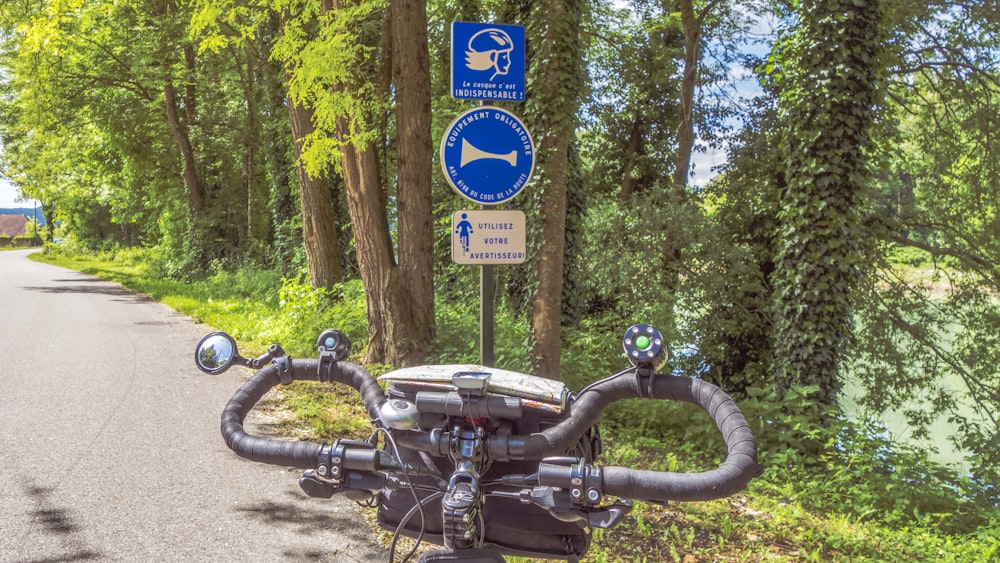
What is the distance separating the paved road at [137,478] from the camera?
185 inches

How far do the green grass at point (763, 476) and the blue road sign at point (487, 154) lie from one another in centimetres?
245

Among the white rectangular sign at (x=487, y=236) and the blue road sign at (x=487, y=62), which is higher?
the blue road sign at (x=487, y=62)

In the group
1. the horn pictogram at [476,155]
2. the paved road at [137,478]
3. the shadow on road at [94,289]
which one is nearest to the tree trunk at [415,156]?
the paved road at [137,478]

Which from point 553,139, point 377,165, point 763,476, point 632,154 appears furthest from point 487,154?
point 632,154

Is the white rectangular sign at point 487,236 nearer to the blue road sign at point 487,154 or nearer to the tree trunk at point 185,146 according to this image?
the blue road sign at point 487,154

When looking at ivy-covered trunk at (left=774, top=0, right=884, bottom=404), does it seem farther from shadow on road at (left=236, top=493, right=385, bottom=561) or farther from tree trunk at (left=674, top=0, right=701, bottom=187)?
shadow on road at (left=236, top=493, right=385, bottom=561)

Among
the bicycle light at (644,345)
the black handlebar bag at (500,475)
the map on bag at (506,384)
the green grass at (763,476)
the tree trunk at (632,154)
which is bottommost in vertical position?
the green grass at (763,476)

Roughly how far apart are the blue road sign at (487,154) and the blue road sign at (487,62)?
25 centimetres

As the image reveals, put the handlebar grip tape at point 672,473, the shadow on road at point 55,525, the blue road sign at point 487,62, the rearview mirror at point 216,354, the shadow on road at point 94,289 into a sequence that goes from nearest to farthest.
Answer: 1. the handlebar grip tape at point 672,473
2. the rearview mirror at point 216,354
3. the shadow on road at point 55,525
4. the blue road sign at point 487,62
5. the shadow on road at point 94,289

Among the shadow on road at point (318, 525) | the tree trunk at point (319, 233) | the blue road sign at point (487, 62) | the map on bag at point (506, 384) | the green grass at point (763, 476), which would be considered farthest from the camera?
the tree trunk at point (319, 233)

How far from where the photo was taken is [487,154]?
5316 mm

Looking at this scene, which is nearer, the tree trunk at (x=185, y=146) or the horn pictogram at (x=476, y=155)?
the horn pictogram at (x=476, y=155)

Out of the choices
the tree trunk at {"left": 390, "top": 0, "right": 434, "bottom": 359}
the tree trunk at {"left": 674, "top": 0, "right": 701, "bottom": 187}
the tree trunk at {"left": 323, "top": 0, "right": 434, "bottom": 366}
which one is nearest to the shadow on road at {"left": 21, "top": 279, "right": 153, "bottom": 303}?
the tree trunk at {"left": 323, "top": 0, "right": 434, "bottom": 366}

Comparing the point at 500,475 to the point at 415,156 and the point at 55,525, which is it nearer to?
the point at 55,525
